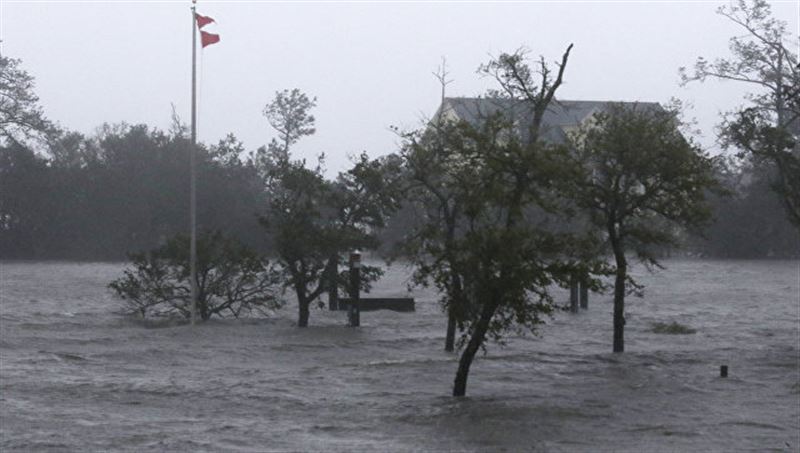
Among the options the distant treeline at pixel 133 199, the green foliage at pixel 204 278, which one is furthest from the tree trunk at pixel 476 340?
the distant treeline at pixel 133 199

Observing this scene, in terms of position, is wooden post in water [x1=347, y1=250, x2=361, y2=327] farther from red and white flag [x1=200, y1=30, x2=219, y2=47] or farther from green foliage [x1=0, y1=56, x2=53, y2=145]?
green foliage [x1=0, y1=56, x2=53, y2=145]

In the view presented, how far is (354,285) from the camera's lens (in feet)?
108

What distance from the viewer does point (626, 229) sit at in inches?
1017

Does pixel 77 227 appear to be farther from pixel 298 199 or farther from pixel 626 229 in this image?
pixel 626 229

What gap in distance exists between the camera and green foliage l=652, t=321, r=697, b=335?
3378cm

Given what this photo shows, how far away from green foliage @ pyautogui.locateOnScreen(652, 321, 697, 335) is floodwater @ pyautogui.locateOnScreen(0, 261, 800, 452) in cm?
37

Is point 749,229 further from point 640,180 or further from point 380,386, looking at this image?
point 380,386

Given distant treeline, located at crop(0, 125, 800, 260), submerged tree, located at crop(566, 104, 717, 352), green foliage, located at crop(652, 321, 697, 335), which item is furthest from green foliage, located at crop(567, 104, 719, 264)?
distant treeline, located at crop(0, 125, 800, 260)

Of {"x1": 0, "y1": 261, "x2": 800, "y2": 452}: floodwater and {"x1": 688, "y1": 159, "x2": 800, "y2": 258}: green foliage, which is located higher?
{"x1": 688, "y1": 159, "x2": 800, "y2": 258}: green foliage

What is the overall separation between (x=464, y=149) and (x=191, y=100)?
13034 millimetres

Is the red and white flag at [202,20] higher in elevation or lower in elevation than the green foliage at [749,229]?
higher

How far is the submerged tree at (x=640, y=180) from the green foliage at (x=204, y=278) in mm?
11249

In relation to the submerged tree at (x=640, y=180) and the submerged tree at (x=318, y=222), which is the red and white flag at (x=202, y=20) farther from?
the submerged tree at (x=640, y=180)

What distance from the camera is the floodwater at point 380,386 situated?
1608 cm
